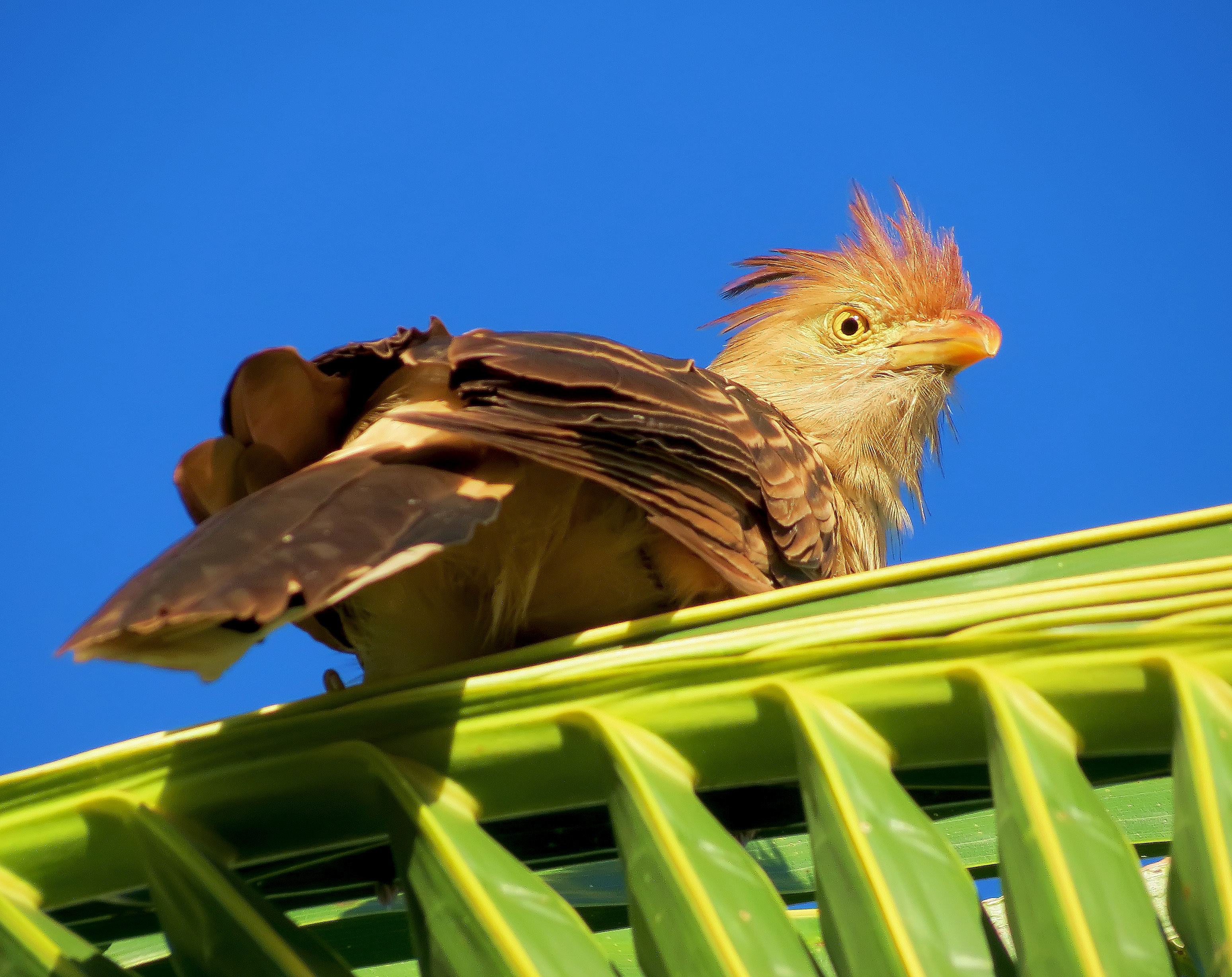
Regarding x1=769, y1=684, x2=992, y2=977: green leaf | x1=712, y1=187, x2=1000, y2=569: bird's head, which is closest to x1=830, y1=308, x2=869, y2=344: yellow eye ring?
x1=712, y1=187, x2=1000, y2=569: bird's head

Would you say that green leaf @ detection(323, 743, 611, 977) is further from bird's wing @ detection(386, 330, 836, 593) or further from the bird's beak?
the bird's beak

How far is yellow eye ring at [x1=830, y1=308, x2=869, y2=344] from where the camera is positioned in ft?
16.5

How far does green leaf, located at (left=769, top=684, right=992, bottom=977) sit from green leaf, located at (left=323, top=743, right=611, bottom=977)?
26cm

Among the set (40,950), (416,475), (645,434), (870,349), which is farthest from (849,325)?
(40,950)

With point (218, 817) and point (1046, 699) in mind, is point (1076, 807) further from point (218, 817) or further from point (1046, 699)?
point (218, 817)

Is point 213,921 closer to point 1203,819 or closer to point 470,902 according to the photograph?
point 470,902

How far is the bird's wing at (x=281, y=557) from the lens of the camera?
144cm

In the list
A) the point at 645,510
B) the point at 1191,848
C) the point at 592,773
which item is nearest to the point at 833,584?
the point at 592,773

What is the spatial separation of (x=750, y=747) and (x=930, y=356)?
3.65 m

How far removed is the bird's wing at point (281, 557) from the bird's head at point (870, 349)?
299cm

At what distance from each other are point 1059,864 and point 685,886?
378 millimetres

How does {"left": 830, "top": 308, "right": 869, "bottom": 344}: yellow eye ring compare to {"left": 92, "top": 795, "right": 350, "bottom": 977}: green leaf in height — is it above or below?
above

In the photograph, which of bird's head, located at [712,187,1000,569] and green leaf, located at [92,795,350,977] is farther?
bird's head, located at [712,187,1000,569]

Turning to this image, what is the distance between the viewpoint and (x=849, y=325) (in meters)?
5.04
